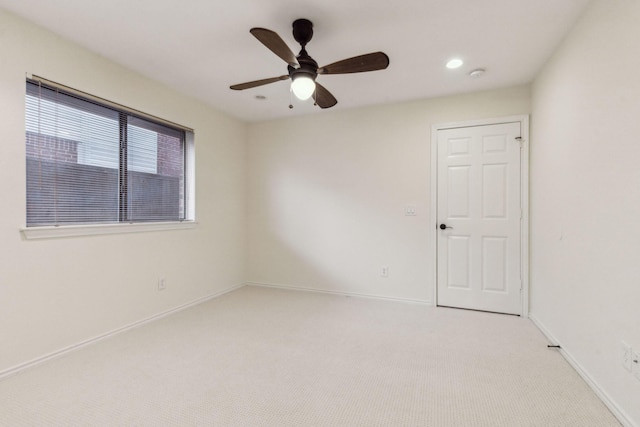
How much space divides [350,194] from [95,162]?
2664mm

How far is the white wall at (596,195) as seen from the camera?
1535 millimetres

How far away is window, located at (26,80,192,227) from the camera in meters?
2.27

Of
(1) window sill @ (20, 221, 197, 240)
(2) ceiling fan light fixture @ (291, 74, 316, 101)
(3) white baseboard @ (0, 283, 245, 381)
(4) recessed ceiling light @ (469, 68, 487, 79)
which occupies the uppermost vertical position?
(4) recessed ceiling light @ (469, 68, 487, 79)

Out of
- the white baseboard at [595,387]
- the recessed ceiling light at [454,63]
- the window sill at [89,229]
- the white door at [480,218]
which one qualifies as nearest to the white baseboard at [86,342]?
the window sill at [89,229]

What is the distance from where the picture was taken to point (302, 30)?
6.94 ft

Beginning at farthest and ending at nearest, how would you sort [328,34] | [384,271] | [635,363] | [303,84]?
[384,271]
[328,34]
[303,84]
[635,363]

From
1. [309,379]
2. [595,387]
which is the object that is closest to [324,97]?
[309,379]

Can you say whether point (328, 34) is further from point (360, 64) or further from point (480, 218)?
point (480, 218)

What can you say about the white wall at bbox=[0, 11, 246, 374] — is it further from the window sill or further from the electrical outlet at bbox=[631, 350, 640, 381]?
the electrical outlet at bbox=[631, 350, 640, 381]

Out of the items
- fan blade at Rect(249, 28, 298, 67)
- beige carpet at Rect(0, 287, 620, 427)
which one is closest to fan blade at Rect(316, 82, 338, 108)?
fan blade at Rect(249, 28, 298, 67)

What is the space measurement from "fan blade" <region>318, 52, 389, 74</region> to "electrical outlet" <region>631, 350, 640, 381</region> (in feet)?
6.67

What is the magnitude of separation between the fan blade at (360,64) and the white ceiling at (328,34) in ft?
1.07

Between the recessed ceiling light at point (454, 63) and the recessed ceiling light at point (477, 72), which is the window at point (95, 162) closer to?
the recessed ceiling light at point (454, 63)

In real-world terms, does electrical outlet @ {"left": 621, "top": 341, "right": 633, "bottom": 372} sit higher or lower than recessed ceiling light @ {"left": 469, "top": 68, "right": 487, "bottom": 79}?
lower
